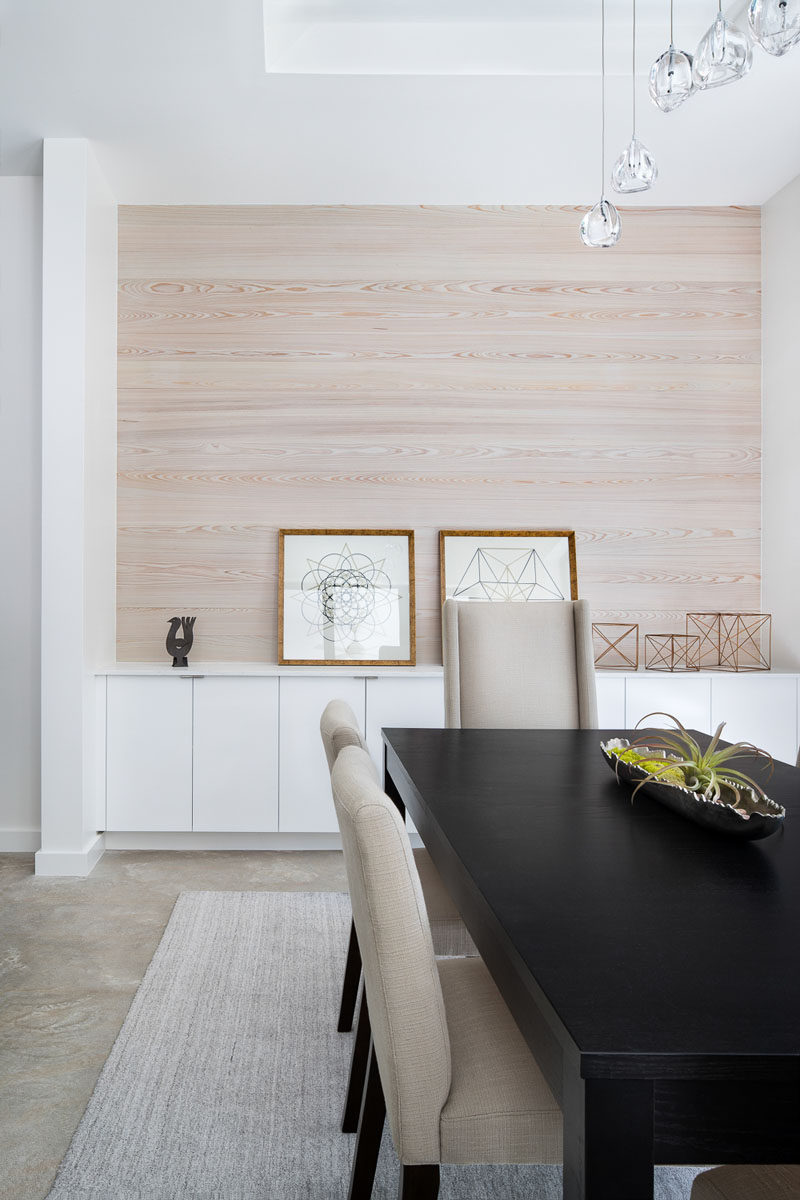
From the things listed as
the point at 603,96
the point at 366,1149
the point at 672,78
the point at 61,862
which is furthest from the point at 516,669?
the point at 603,96

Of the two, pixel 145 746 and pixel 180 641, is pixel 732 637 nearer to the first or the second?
pixel 180 641

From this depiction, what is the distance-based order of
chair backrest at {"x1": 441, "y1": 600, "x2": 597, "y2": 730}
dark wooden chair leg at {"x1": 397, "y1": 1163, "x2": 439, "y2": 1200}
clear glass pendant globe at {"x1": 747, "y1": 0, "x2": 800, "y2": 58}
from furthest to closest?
chair backrest at {"x1": 441, "y1": 600, "x2": 597, "y2": 730}, clear glass pendant globe at {"x1": 747, "y1": 0, "x2": 800, "y2": 58}, dark wooden chair leg at {"x1": 397, "y1": 1163, "x2": 439, "y2": 1200}

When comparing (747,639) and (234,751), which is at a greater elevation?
(747,639)

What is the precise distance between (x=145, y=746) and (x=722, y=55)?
2.94 m

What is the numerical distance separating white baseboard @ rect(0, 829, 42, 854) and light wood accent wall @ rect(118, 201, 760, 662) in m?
0.92

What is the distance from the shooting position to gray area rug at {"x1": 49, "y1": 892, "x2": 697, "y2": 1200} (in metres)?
A: 1.52

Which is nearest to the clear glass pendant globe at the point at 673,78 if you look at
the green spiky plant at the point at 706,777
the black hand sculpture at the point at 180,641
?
the green spiky plant at the point at 706,777

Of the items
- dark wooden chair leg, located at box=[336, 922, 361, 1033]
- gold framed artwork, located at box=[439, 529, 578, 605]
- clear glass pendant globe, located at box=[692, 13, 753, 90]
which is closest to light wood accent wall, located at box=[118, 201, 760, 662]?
gold framed artwork, located at box=[439, 529, 578, 605]

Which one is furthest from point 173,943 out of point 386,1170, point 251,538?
point 251,538

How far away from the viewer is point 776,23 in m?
1.28

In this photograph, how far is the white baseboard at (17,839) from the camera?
11.3 feet

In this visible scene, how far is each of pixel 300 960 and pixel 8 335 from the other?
2774 millimetres

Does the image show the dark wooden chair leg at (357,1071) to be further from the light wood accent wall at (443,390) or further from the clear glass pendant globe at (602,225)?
the light wood accent wall at (443,390)

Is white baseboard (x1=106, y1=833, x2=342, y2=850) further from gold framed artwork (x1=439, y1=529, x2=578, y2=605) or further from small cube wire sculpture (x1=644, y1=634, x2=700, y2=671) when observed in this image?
small cube wire sculpture (x1=644, y1=634, x2=700, y2=671)
